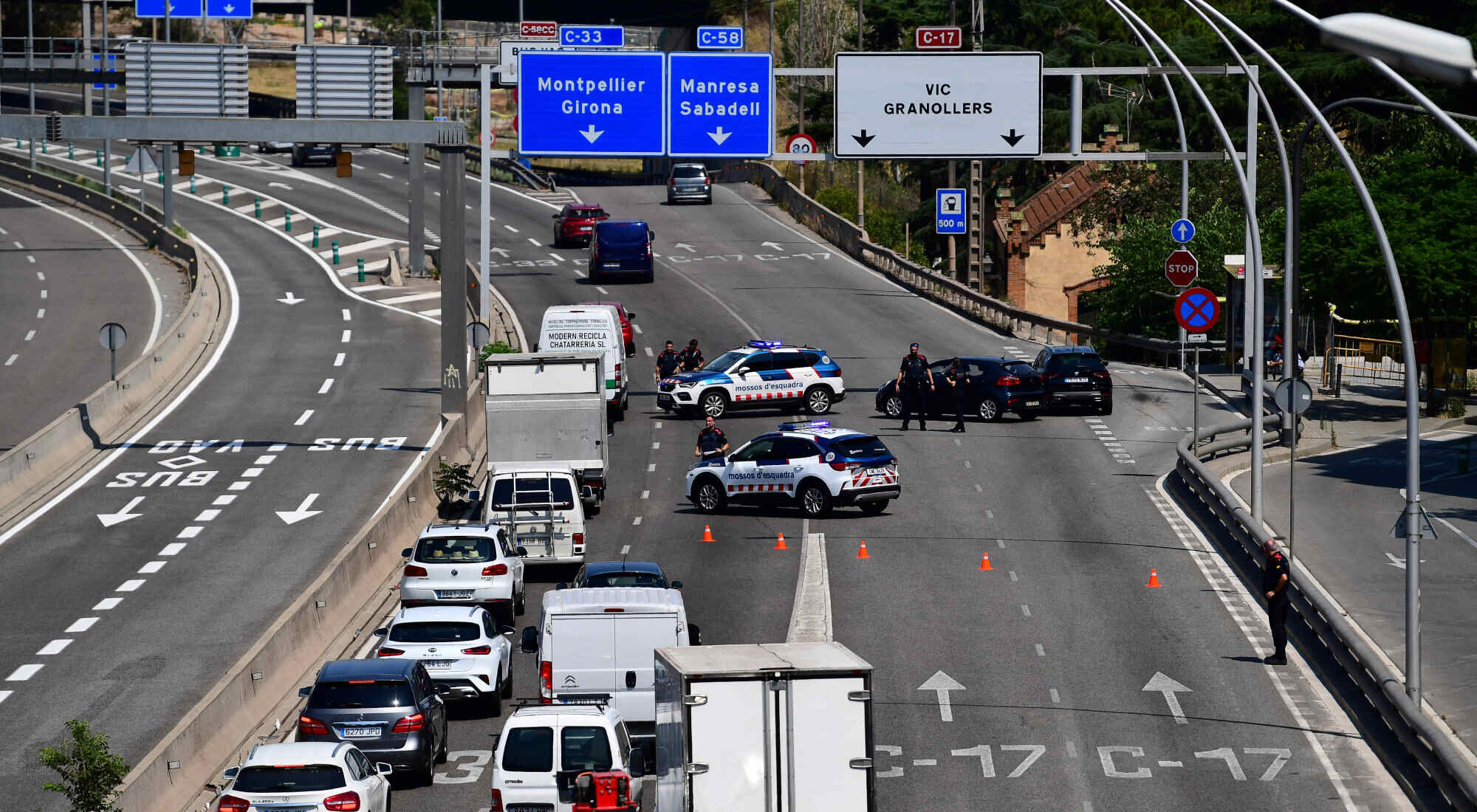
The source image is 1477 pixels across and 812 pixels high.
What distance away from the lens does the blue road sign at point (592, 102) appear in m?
40.8

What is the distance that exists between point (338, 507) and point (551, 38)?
160 feet

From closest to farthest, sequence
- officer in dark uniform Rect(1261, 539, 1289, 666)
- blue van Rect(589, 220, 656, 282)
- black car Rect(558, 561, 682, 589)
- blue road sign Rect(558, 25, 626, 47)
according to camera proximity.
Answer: officer in dark uniform Rect(1261, 539, 1289, 666) < black car Rect(558, 561, 682, 589) < blue van Rect(589, 220, 656, 282) < blue road sign Rect(558, 25, 626, 47)

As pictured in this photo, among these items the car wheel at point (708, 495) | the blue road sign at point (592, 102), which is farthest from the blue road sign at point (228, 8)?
the car wheel at point (708, 495)

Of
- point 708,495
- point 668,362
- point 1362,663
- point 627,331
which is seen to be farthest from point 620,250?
point 1362,663

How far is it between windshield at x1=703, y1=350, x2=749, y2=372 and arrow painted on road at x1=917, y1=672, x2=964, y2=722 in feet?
69.6

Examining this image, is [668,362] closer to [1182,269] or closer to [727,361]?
[727,361]

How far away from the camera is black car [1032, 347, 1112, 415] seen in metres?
45.1

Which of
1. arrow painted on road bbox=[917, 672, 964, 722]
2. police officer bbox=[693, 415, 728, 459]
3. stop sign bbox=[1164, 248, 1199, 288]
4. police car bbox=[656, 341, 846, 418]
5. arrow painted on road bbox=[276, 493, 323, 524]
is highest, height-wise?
stop sign bbox=[1164, 248, 1199, 288]

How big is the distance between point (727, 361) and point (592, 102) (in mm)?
8114

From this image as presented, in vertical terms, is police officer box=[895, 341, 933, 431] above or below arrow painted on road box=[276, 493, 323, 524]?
above

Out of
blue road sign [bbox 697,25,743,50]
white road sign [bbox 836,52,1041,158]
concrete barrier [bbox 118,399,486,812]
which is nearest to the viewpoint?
concrete barrier [bbox 118,399,486,812]

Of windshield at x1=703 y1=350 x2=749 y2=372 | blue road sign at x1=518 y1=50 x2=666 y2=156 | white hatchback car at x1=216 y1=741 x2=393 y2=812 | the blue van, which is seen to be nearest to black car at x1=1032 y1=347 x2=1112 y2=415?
windshield at x1=703 y1=350 x2=749 y2=372

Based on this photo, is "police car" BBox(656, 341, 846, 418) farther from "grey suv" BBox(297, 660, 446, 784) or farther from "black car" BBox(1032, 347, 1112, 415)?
"grey suv" BBox(297, 660, 446, 784)

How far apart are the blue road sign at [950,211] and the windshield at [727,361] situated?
60.1 feet
